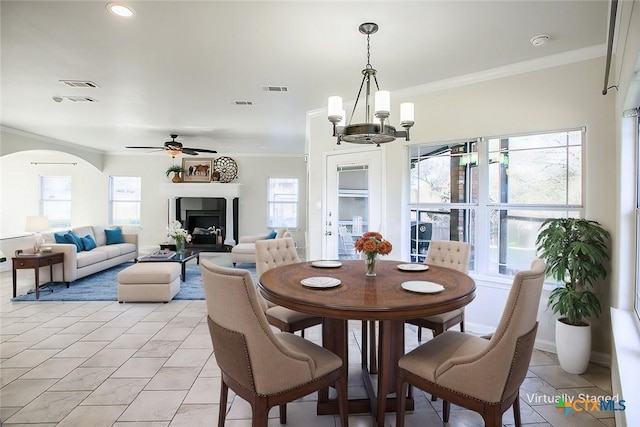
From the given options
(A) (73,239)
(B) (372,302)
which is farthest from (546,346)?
(A) (73,239)

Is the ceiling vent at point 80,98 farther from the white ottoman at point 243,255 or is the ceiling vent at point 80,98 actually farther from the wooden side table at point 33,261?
the white ottoman at point 243,255

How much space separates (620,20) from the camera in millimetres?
2201

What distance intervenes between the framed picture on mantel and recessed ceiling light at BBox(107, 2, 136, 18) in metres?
6.71

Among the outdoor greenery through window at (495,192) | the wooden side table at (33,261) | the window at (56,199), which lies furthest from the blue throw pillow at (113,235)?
the outdoor greenery through window at (495,192)

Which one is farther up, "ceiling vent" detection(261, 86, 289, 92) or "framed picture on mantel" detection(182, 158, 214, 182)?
"ceiling vent" detection(261, 86, 289, 92)

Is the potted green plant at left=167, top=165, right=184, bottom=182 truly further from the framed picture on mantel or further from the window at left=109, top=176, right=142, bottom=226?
the window at left=109, top=176, right=142, bottom=226

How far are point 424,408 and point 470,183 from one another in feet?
7.95

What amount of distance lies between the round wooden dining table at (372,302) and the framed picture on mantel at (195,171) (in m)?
7.07

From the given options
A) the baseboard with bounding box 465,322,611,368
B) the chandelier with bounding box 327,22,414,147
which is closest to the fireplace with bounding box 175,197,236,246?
the baseboard with bounding box 465,322,611,368

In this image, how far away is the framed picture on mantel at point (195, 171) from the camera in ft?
29.3

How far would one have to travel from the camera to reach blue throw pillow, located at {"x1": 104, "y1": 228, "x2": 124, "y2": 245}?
7.20 metres

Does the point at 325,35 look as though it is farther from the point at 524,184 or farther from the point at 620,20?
the point at 524,184

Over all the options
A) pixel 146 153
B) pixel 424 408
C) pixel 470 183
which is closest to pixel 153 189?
pixel 146 153

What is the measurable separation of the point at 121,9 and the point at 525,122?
355 cm
